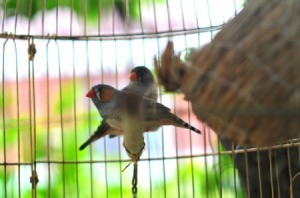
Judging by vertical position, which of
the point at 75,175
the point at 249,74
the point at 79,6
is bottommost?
the point at 75,175

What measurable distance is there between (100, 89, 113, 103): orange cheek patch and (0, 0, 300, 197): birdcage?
0.31 ft

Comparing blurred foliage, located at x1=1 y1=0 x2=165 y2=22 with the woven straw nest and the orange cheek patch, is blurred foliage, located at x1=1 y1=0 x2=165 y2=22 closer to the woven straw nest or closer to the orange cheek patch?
the orange cheek patch

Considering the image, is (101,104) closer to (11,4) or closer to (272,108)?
(272,108)

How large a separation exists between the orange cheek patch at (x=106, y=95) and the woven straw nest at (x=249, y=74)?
811mm

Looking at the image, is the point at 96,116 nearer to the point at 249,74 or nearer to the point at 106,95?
the point at 106,95

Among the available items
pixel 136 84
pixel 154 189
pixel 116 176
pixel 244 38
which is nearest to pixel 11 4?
pixel 116 176

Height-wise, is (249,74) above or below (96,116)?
below

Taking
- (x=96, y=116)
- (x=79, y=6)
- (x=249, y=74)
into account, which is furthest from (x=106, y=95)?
(x=79, y=6)

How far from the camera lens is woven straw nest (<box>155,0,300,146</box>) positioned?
0.69m

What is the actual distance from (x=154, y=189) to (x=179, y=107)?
2.04 ft

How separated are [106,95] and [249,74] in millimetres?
930

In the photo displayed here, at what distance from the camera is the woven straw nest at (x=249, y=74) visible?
693 mm

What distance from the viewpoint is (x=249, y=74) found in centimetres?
71

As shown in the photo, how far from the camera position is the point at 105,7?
2.62 meters
